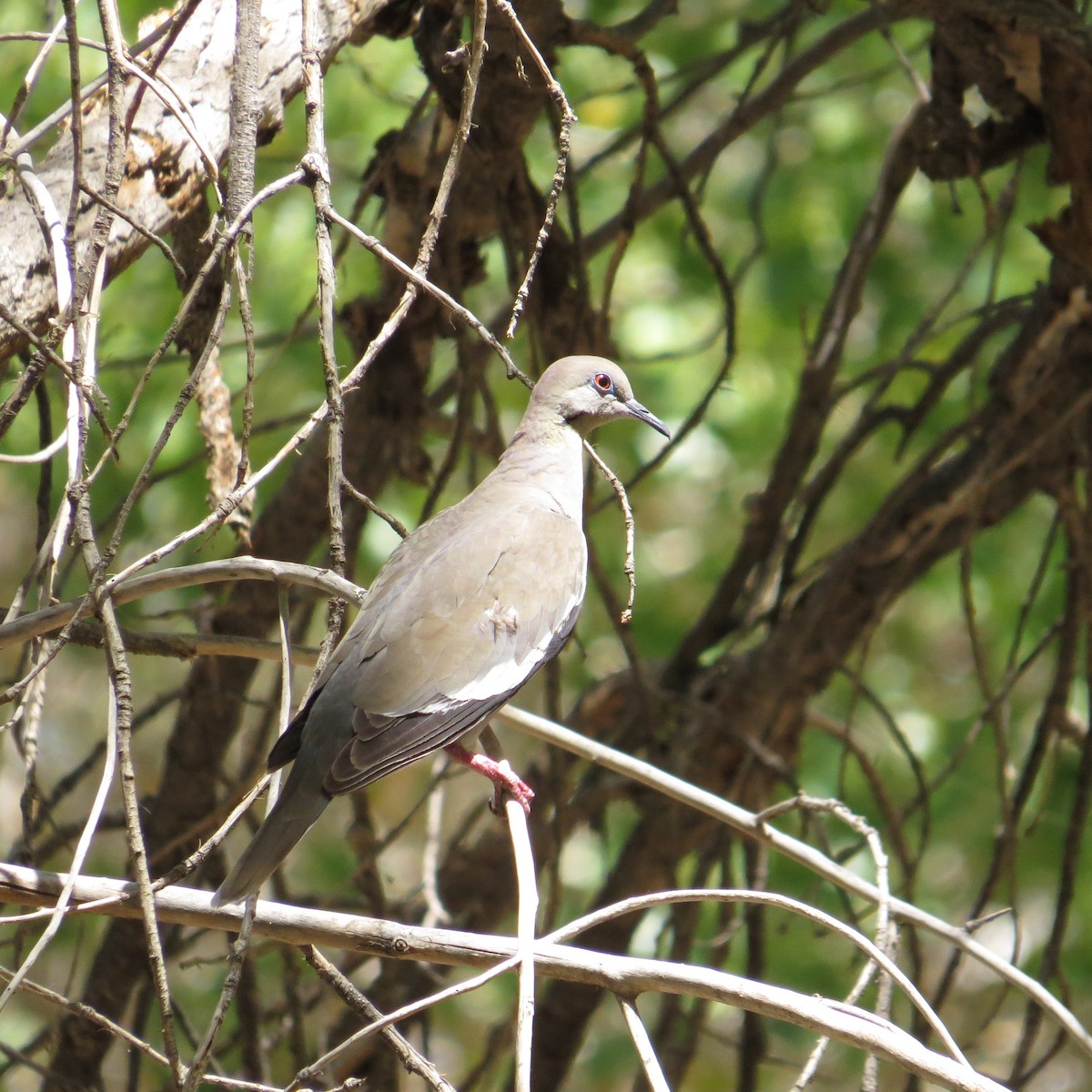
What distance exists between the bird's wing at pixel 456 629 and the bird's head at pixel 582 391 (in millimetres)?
395

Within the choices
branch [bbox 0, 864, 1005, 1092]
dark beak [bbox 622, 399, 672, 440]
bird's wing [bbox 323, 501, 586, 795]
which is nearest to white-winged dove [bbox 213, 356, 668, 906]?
bird's wing [bbox 323, 501, 586, 795]

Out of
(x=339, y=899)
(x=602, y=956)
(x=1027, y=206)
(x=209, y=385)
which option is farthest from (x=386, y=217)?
(x=1027, y=206)

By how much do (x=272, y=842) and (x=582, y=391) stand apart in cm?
162

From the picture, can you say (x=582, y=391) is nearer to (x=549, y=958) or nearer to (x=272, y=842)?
(x=272, y=842)

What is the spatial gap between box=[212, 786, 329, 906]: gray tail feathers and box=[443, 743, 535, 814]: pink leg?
13.0 inches

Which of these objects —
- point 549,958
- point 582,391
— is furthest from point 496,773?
point 582,391

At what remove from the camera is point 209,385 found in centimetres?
255

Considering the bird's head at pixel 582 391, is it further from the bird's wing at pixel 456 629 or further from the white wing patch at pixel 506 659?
the white wing patch at pixel 506 659

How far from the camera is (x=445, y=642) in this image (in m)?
2.87

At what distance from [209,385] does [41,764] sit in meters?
7.25

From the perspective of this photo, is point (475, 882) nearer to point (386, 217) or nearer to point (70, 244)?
point (386, 217)

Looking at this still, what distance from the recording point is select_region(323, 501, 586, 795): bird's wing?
2.66 m

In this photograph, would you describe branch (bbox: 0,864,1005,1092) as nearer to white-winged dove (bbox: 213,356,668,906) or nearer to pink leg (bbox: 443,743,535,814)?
white-winged dove (bbox: 213,356,668,906)

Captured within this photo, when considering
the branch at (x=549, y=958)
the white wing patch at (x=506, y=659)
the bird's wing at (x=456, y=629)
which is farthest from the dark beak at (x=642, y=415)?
the branch at (x=549, y=958)
